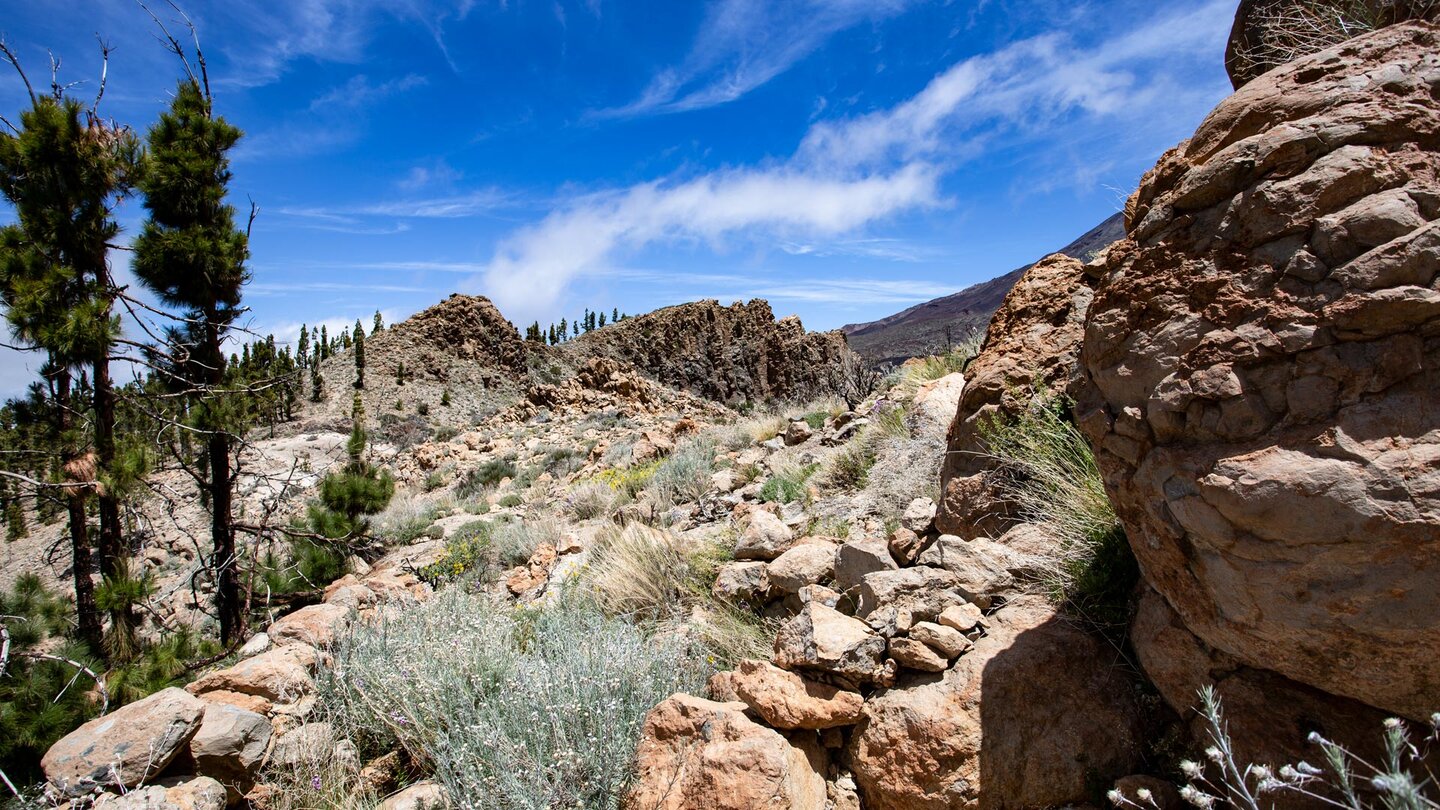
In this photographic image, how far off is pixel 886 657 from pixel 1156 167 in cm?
214

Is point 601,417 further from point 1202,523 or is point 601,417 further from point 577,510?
point 1202,523

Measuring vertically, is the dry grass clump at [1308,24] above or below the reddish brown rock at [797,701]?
above

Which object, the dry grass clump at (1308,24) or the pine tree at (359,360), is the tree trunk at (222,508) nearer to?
the dry grass clump at (1308,24)

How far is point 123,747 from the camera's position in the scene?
2.55 meters

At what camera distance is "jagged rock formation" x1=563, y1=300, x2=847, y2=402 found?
153 feet

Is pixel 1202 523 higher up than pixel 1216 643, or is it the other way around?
pixel 1202 523

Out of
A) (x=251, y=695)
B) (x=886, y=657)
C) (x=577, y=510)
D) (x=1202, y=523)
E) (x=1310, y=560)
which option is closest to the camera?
(x=1310, y=560)

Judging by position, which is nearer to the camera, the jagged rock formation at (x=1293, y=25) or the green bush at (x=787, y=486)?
the jagged rock formation at (x=1293, y=25)

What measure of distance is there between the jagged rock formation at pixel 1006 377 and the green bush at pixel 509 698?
68.8 inches

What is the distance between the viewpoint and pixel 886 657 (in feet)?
8.79

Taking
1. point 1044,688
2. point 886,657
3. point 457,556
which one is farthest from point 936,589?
point 457,556

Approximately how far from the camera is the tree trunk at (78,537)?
505 centimetres

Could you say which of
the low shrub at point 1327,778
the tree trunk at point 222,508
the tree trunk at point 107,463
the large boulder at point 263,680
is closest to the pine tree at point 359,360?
the tree trunk at point 222,508

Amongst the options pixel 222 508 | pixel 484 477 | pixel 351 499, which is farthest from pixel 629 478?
pixel 484 477
